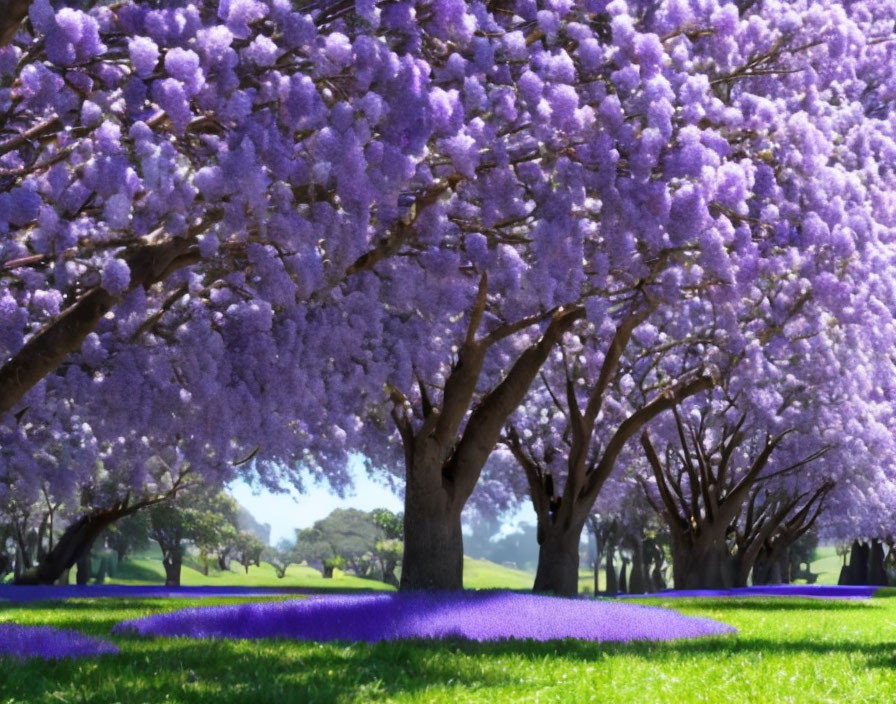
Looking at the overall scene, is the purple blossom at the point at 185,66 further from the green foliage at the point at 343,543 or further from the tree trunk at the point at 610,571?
the green foliage at the point at 343,543

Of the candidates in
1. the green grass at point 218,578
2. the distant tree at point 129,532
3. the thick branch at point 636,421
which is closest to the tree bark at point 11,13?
the thick branch at point 636,421

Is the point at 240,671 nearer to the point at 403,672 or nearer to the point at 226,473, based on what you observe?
the point at 403,672

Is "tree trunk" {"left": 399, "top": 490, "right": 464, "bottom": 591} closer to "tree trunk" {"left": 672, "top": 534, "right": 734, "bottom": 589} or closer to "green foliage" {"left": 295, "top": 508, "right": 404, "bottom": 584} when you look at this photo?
"tree trunk" {"left": 672, "top": 534, "right": 734, "bottom": 589}

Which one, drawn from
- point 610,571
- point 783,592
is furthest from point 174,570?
point 783,592

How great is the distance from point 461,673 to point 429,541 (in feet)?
39.8

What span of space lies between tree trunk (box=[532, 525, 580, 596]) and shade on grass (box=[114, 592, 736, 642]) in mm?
10547

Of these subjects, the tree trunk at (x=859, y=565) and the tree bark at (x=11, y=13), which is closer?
the tree bark at (x=11, y=13)

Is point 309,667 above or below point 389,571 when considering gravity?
below

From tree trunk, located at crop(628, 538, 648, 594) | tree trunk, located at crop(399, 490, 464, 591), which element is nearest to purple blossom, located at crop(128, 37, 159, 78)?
tree trunk, located at crop(399, 490, 464, 591)

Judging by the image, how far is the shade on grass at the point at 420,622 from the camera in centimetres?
1291

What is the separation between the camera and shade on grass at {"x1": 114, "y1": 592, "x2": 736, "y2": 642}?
1291 centimetres

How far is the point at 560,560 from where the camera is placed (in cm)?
2661

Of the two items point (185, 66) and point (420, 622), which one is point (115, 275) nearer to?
point (185, 66)

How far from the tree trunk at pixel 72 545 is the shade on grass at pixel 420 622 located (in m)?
21.9
